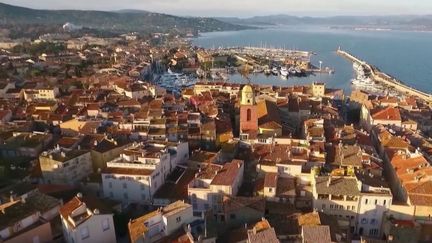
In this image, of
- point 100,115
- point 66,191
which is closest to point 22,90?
point 100,115

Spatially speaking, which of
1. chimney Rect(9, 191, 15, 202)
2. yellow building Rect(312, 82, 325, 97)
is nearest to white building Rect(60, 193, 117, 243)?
chimney Rect(9, 191, 15, 202)

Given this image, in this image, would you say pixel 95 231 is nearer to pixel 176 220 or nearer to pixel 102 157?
pixel 176 220

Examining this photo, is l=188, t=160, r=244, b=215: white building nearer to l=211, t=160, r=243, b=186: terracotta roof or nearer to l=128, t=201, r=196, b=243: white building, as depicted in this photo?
l=211, t=160, r=243, b=186: terracotta roof

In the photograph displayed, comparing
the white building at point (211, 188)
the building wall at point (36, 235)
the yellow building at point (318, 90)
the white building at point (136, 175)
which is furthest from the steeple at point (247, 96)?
the yellow building at point (318, 90)

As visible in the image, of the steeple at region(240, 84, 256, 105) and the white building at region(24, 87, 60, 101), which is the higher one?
the steeple at region(240, 84, 256, 105)

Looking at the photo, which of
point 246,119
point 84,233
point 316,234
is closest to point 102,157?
point 84,233
